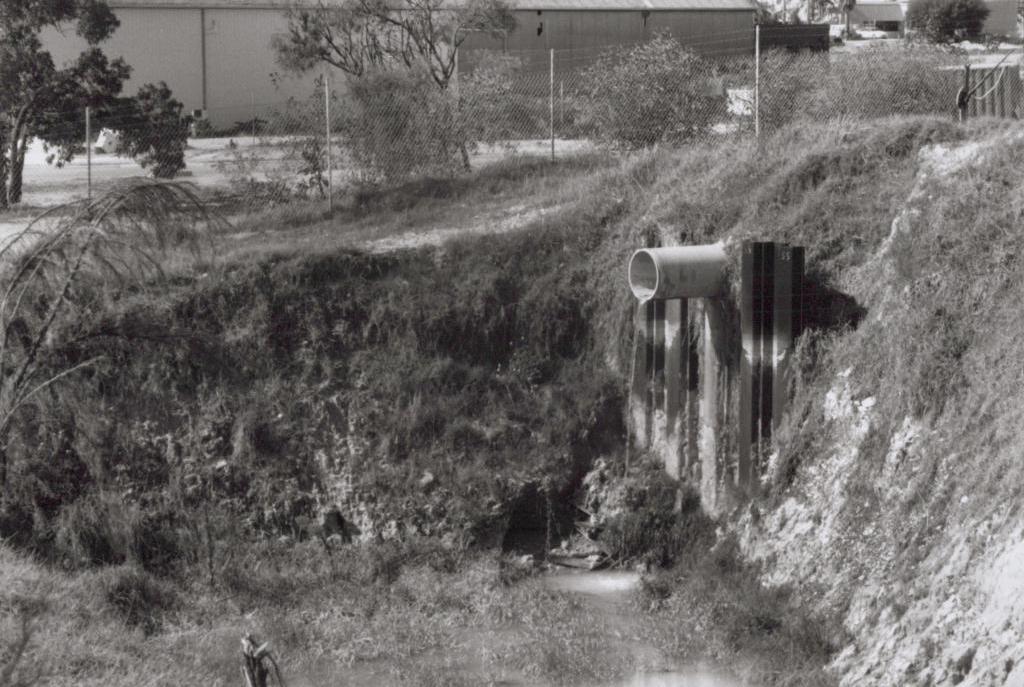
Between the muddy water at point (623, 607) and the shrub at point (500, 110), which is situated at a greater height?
the shrub at point (500, 110)

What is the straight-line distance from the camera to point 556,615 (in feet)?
46.5

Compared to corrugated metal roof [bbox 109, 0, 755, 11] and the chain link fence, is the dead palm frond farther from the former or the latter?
corrugated metal roof [bbox 109, 0, 755, 11]

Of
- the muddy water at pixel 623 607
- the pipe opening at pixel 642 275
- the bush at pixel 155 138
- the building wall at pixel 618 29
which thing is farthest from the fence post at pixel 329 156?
the building wall at pixel 618 29

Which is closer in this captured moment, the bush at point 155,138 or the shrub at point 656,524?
the shrub at point 656,524

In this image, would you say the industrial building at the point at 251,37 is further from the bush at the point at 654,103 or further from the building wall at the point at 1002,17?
the building wall at the point at 1002,17

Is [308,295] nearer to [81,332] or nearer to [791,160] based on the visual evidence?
[81,332]

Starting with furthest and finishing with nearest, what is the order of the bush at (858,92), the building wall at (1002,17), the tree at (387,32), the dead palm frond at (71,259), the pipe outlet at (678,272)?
1. the building wall at (1002,17)
2. the tree at (387,32)
3. the bush at (858,92)
4. the dead palm frond at (71,259)
5. the pipe outlet at (678,272)

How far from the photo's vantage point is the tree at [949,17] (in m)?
39.9

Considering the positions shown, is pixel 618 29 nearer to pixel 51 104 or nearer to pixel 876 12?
pixel 51 104

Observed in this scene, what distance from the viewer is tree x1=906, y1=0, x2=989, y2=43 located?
131 feet

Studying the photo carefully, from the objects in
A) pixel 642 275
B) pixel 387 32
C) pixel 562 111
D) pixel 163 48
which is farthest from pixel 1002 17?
pixel 642 275

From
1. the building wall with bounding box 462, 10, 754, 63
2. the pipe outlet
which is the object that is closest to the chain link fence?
the pipe outlet

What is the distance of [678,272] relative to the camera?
49.5 ft

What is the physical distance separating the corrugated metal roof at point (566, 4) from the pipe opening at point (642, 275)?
1954cm
